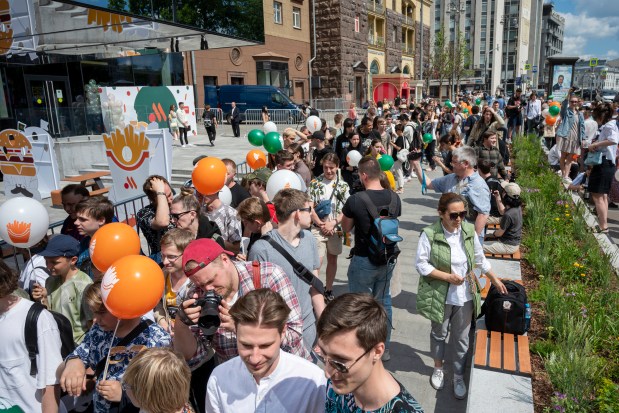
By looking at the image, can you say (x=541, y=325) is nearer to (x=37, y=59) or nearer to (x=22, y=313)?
(x=22, y=313)

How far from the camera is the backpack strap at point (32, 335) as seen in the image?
265 cm

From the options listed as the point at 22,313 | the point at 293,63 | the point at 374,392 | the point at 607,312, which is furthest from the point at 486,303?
the point at 293,63

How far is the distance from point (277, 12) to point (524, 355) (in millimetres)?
32677

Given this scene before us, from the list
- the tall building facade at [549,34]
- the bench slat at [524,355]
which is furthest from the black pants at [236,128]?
the tall building facade at [549,34]

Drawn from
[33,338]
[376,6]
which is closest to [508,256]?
[33,338]

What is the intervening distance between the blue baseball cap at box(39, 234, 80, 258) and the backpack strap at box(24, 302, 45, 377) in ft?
2.53

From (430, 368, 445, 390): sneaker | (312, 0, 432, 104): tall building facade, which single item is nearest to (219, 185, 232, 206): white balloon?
(430, 368, 445, 390): sneaker

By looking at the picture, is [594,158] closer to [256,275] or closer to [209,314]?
[256,275]

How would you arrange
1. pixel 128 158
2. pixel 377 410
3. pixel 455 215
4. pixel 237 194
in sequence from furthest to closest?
1. pixel 128 158
2. pixel 237 194
3. pixel 455 215
4. pixel 377 410

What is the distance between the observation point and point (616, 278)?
540 cm

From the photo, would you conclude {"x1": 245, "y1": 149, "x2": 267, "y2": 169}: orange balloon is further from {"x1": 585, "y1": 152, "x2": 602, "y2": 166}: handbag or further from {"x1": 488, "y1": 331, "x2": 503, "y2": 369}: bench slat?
{"x1": 585, "y1": 152, "x2": 602, "y2": 166}: handbag

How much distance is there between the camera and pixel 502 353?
3877 mm

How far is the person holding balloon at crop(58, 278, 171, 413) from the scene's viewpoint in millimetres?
2377

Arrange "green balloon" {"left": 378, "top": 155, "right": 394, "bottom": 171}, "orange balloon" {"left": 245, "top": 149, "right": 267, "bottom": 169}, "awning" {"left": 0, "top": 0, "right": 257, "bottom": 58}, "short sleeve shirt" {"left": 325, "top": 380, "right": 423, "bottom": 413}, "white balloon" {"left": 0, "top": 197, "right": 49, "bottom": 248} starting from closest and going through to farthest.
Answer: "short sleeve shirt" {"left": 325, "top": 380, "right": 423, "bottom": 413} → "white balloon" {"left": 0, "top": 197, "right": 49, "bottom": 248} → "orange balloon" {"left": 245, "top": 149, "right": 267, "bottom": 169} → "green balloon" {"left": 378, "top": 155, "right": 394, "bottom": 171} → "awning" {"left": 0, "top": 0, "right": 257, "bottom": 58}
